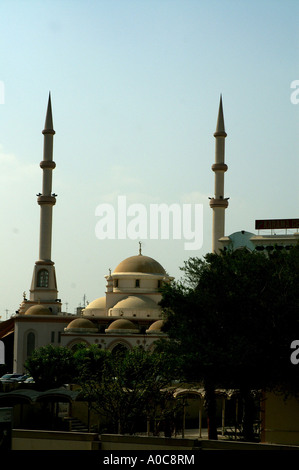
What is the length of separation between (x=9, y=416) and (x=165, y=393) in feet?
70.2

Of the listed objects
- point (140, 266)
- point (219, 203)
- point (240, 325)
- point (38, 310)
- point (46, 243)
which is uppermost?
point (219, 203)

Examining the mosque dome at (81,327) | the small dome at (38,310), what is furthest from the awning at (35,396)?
the small dome at (38,310)

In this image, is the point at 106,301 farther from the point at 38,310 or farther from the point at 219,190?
the point at 219,190

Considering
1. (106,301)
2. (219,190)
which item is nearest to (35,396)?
(219,190)

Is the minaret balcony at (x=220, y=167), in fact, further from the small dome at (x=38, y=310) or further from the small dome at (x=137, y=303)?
the small dome at (x=38, y=310)

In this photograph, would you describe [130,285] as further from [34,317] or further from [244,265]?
[244,265]

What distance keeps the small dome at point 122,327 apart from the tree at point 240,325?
39.5m

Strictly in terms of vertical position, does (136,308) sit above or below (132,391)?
above

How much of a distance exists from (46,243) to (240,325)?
48.4 metres

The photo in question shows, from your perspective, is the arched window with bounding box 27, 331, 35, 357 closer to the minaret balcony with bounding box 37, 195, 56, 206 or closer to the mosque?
the mosque

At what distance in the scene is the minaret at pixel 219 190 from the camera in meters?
69.6

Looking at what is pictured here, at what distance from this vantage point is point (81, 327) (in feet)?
231

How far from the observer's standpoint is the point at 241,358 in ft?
89.4

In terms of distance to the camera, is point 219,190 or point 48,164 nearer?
point 219,190
